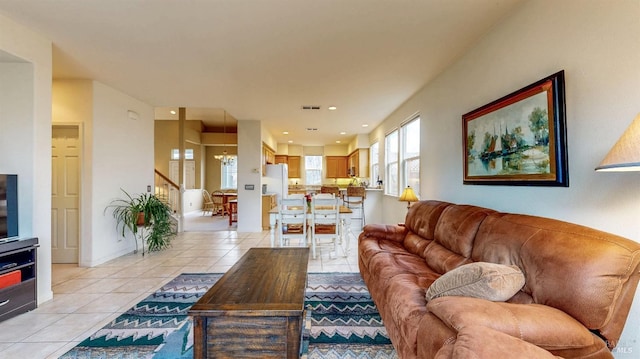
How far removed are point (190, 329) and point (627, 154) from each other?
9.46ft

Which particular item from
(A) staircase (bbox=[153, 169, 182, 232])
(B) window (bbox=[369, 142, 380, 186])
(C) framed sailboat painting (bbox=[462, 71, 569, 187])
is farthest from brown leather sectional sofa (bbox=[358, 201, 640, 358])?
(A) staircase (bbox=[153, 169, 182, 232])

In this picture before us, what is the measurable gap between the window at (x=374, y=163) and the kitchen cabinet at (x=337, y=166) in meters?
2.47

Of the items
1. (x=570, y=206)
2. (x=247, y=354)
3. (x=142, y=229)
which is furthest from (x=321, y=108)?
(x=247, y=354)

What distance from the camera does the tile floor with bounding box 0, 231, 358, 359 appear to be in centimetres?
216

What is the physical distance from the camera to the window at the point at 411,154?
471 cm

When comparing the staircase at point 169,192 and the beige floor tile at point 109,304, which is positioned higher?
the staircase at point 169,192

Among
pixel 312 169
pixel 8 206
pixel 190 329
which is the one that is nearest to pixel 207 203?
pixel 312 169

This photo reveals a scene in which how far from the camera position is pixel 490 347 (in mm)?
932

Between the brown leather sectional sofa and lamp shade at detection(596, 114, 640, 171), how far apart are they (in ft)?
1.21

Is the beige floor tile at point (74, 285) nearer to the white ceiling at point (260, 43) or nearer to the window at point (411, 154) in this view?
the white ceiling at point (260, 43)

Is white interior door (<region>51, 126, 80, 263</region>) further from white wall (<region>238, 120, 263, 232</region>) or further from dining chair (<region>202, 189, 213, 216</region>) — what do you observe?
dining chair (<region>202, 189, 213, 216</region>)

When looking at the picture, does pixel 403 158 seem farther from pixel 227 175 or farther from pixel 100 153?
pixel 227 175

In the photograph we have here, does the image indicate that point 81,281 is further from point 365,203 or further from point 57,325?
point 365,203

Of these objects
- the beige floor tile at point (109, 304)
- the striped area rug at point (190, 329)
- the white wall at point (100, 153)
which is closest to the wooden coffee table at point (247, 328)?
the striped area rug at point (190, 329)
